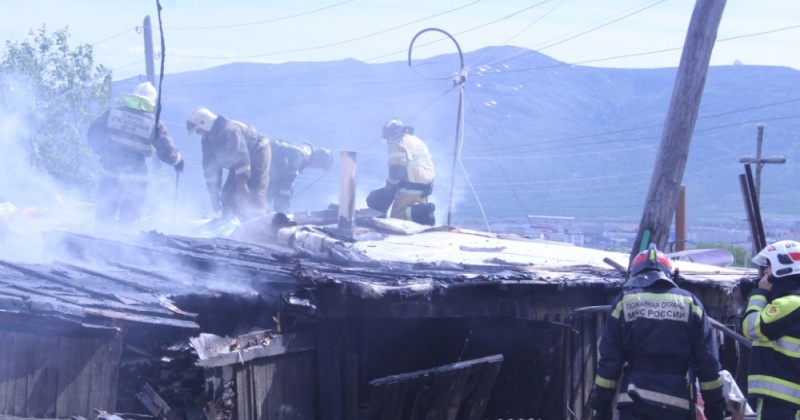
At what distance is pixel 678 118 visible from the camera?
752 cm

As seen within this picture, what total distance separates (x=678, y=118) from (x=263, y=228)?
5.29 metres

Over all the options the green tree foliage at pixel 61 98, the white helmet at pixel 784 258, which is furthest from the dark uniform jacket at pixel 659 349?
the green tree foliage at pixel 61 98

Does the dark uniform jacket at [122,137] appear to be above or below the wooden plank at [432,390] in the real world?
above

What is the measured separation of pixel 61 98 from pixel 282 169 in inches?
342

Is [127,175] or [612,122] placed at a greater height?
[612,122]

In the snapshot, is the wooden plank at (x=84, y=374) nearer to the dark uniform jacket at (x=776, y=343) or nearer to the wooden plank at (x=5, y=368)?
the wooden plank at (x=5, y=368)

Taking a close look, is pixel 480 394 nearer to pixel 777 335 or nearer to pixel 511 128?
pixel 777 335

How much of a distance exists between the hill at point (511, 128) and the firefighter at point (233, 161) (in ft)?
95.7

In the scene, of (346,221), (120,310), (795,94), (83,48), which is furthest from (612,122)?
(120,310)

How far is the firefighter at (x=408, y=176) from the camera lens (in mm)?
12578

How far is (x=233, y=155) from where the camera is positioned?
1202 cm

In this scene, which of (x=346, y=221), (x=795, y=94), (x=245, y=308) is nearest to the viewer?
(x=245, y=308)

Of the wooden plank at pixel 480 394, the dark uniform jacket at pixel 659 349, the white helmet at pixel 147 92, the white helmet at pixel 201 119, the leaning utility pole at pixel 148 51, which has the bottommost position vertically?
the wooden plank at pixel 480 394

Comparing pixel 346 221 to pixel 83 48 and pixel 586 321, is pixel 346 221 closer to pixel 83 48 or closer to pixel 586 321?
pixel 586 321
